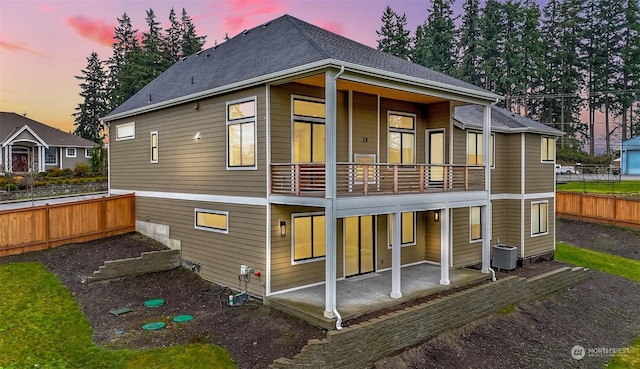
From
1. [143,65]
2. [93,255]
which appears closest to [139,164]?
[93,255]

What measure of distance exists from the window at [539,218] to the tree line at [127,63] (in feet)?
116

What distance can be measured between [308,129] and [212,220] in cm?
397

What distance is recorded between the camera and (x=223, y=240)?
10836mm

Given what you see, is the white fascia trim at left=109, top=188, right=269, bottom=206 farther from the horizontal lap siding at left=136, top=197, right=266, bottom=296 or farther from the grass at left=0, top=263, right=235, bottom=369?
the grass at left=0, top=263, right=235, bottom=369

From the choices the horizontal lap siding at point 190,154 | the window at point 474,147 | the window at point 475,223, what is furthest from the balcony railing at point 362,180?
the window at point 475,223

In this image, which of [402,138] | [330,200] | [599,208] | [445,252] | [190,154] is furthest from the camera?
[599,208]

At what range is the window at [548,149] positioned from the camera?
15.8m

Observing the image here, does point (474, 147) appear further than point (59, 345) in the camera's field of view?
Yes

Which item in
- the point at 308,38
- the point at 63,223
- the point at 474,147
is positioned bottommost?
the point at 63,223

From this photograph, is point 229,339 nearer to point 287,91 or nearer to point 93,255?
point 287,91

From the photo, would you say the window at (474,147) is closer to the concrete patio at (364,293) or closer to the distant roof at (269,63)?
the distant roof at (269,63)

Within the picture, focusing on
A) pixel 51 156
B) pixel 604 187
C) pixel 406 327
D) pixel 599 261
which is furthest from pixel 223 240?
pixel 51 156

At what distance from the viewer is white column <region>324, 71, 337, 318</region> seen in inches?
314

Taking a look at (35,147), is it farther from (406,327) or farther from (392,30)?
(392,30)
